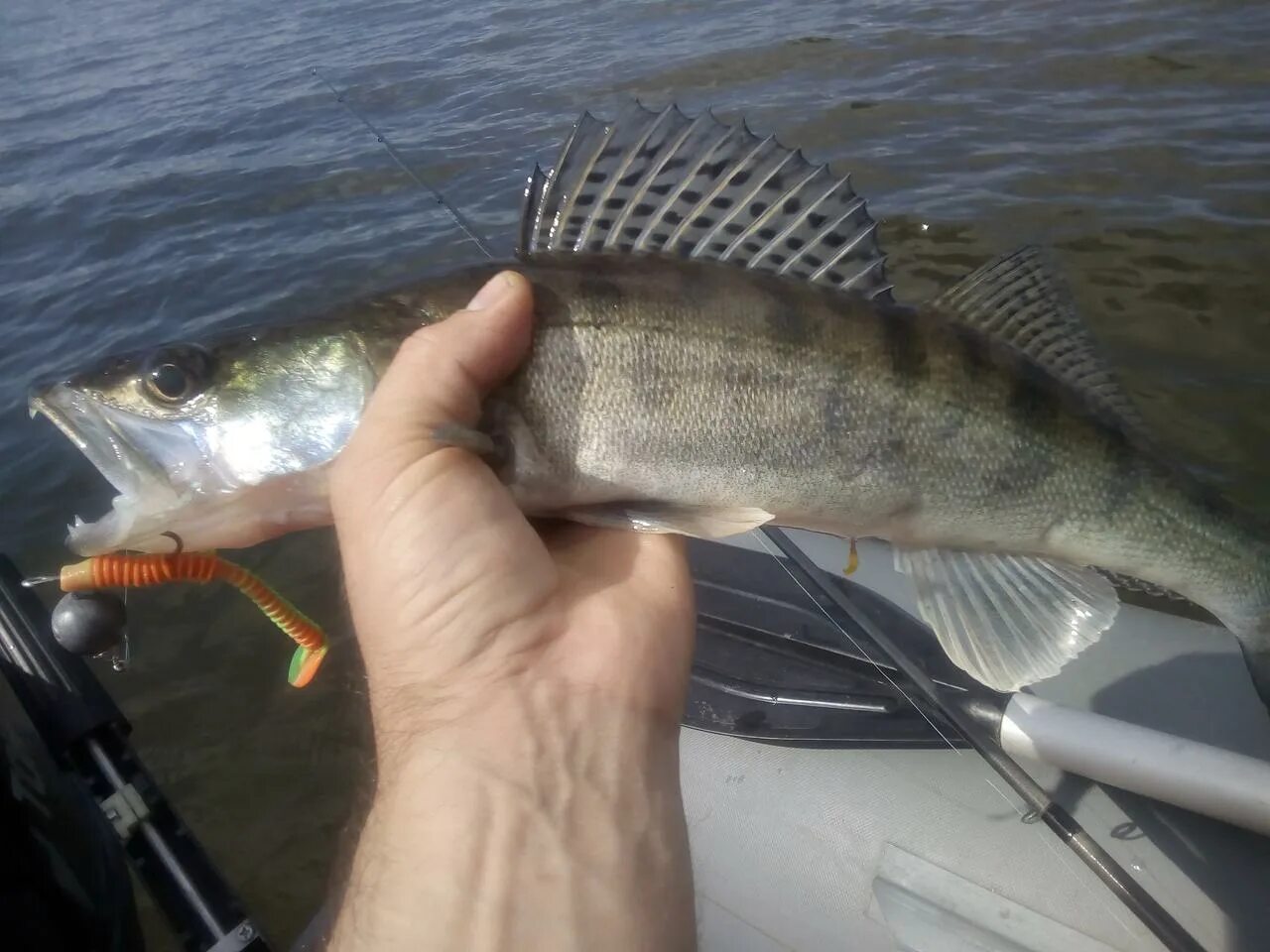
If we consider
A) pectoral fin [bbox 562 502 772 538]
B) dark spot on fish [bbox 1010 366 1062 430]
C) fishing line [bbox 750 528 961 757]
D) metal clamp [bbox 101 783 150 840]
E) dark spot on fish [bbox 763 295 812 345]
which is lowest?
fishing line [bbox 750 528 961 757]

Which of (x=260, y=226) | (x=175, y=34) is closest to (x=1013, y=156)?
(x=260, y=226)

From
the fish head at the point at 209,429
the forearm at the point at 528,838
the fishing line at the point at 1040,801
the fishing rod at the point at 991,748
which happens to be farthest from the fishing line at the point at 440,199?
the forearm at the point at 528,838

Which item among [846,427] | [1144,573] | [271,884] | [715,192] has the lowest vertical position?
[271,884]

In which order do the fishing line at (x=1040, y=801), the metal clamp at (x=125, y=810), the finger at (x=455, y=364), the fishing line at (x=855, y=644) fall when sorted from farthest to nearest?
1. the fishing line at (x=855, y=644)
2. the metal clamp at (x=125, y=810)
3. the fishing line at (x=1040, y=801)
4. the finger at (x=455, y=364)

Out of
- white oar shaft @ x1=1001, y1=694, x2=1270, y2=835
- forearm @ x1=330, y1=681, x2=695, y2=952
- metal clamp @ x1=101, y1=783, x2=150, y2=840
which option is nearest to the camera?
forearm @ x1=330, y1=681, x2=695, y2=952

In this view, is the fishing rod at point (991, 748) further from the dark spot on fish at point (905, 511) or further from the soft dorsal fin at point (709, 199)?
the soft dorsal fin at point (709, 199)

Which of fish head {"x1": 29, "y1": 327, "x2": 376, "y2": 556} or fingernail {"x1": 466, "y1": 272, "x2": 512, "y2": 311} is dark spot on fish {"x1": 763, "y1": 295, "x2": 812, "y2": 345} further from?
fish head {"x1": 29, "y1": 327, "x2": 376, "y2": 556}

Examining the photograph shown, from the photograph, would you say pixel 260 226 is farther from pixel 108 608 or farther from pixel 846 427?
pixel 846 427

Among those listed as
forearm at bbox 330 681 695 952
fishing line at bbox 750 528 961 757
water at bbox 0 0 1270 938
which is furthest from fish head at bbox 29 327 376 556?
fishing line at bbox 750 528 961 757
